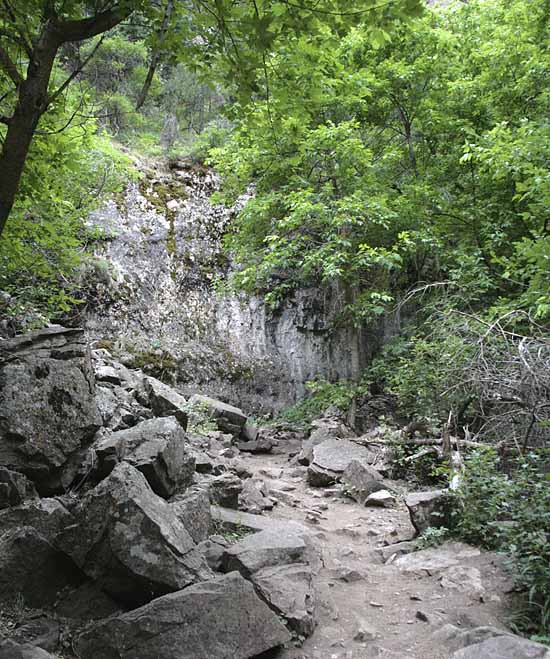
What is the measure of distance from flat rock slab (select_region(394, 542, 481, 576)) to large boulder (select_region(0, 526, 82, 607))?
309cm

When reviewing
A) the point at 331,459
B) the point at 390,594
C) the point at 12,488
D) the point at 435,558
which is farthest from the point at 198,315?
the point at 390,594

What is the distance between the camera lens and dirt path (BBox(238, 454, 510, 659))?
348 cm

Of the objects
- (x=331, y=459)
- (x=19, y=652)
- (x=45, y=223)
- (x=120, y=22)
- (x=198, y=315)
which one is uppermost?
(x=120, y=22)

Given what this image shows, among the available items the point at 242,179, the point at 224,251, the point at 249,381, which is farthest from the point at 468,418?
the point at 224,251

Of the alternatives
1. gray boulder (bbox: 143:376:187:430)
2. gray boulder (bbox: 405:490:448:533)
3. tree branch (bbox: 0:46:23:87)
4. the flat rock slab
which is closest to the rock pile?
the flat rock slab

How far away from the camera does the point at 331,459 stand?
8547 millimetres

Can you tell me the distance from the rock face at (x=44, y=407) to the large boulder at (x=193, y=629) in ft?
5.59

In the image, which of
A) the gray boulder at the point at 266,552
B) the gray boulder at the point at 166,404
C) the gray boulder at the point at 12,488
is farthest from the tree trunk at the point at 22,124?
the gray boulder at the point at 166,404

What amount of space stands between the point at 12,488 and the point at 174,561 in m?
1.55

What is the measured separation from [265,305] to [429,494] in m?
9.91

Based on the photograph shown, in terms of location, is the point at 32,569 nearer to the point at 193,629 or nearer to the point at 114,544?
the point at 114,544

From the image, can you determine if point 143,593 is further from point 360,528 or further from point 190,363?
point 190,363

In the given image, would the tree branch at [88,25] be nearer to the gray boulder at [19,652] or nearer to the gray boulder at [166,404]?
the gray boulder at [19,652]

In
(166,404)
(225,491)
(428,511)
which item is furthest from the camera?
(166,404)
